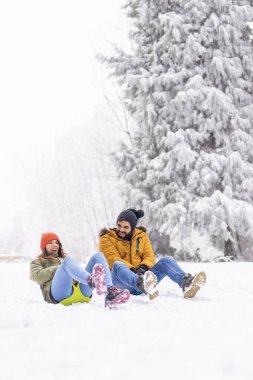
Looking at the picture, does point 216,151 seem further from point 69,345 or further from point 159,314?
point 69,345

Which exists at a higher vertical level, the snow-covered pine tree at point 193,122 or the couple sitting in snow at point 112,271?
the snow-covered pine tree at point 193,122

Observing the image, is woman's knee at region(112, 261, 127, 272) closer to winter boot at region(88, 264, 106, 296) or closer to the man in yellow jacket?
the man in yellow jacket

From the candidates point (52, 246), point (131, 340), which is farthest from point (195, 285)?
point (131, 340)

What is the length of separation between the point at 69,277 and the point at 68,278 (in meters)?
0.02

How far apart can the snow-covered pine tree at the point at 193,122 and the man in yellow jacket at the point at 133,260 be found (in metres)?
6.20

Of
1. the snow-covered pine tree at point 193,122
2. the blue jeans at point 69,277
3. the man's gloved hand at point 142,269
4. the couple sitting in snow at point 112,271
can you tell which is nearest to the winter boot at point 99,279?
the couple sitting in snow at point 112,271

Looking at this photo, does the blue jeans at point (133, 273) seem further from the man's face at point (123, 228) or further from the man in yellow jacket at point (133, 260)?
the man's face at point (123, 228)

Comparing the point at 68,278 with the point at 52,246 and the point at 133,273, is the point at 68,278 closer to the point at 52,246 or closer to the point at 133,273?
the point at 52,246

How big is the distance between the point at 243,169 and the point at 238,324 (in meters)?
9.13

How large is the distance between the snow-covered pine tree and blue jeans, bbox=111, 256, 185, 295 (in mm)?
6347

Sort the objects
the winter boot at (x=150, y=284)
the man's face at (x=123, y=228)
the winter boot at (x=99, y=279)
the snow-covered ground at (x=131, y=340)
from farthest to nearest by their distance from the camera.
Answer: the man's face at (x=123, y=228) < the winter boot at (x=150, y=284) < the winter boot at (x=99, y=279) < the snow-covered ground at (x=131, y=340)

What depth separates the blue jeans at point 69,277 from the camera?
4.69m

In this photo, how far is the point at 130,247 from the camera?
593cm

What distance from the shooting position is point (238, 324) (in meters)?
3.77
